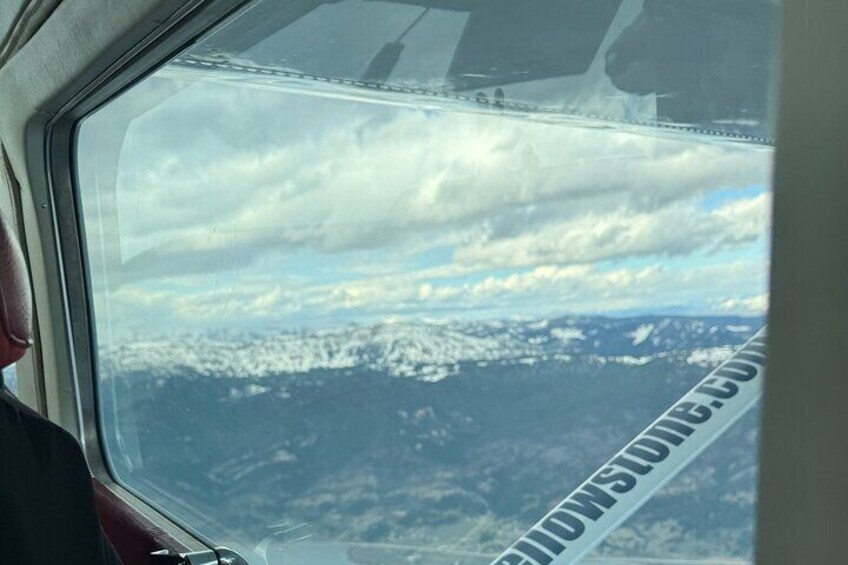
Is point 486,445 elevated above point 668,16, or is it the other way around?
point 668,16

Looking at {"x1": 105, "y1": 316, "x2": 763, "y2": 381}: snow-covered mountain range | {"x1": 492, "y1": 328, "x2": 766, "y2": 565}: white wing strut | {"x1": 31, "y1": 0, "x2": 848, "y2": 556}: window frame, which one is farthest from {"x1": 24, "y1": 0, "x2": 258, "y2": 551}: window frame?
{"x1": 492, "y1": 328, "x2": 766, "y2": 565}: white wing strut

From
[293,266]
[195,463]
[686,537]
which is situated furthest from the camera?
[195,463]

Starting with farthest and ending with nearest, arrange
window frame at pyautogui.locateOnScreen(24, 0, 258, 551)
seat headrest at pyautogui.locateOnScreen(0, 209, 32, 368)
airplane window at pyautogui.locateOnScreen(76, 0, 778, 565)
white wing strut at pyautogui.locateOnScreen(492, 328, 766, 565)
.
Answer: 1. window frame at pyautogui.locateOnScreen(24, 0, 258, 551)
2. seat headrest at pyautogui.locateOnScreen(0, 209, 32, 368)
3. airplane window at pyautogui.locateOnScreen(76, 0, 778, 565)
4. white wing strut at pyautogui.locateOnScreen(492, 328, 766, 565)

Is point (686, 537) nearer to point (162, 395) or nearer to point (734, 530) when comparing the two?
point (734, 530)

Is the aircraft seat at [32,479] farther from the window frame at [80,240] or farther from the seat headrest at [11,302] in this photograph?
the window frame at [80,240]

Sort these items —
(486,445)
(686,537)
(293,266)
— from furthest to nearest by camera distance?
(293,266), (486,445), (686,537)

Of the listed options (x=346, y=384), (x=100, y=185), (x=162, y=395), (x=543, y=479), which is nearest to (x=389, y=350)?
(x=346, y=384)

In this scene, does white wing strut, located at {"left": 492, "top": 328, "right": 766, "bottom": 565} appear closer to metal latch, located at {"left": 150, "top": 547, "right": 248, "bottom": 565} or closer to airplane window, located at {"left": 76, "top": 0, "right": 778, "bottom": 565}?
airplane window, located at {"left": 76, "top": 0, "right": 778, "bottom": 565}
